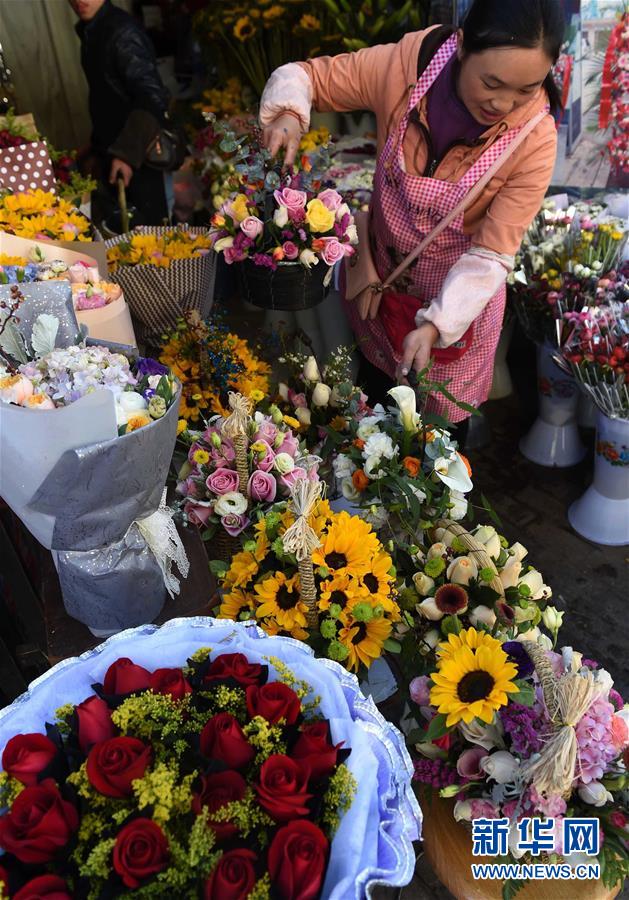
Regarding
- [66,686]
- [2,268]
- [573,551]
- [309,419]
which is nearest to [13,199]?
[2,268]

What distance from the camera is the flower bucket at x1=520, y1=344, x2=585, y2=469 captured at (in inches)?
129

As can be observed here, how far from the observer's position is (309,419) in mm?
1849

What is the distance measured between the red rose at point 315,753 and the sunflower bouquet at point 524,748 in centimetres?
32

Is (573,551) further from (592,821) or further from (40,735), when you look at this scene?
(40,735)

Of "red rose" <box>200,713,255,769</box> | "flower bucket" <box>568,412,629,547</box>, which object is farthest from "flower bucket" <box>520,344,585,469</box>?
"red rose" <box>200,713,255,769</box>

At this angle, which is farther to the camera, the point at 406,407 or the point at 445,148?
the point at 445,148

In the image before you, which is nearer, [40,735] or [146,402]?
[40,735]

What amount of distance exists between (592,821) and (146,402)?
111cm

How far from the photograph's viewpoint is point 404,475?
1.56 metres

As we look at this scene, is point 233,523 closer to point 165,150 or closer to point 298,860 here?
point 298,860

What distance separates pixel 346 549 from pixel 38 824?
0.68 m

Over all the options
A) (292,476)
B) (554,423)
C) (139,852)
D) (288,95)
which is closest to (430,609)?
(292,476)

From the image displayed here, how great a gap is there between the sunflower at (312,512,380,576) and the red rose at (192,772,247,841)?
1.58ft

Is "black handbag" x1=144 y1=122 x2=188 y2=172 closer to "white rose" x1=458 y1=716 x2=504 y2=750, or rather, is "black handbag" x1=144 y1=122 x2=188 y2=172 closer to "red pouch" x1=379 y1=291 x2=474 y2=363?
"red pouch" x1=379 y1=291 x2=474 y2=363
